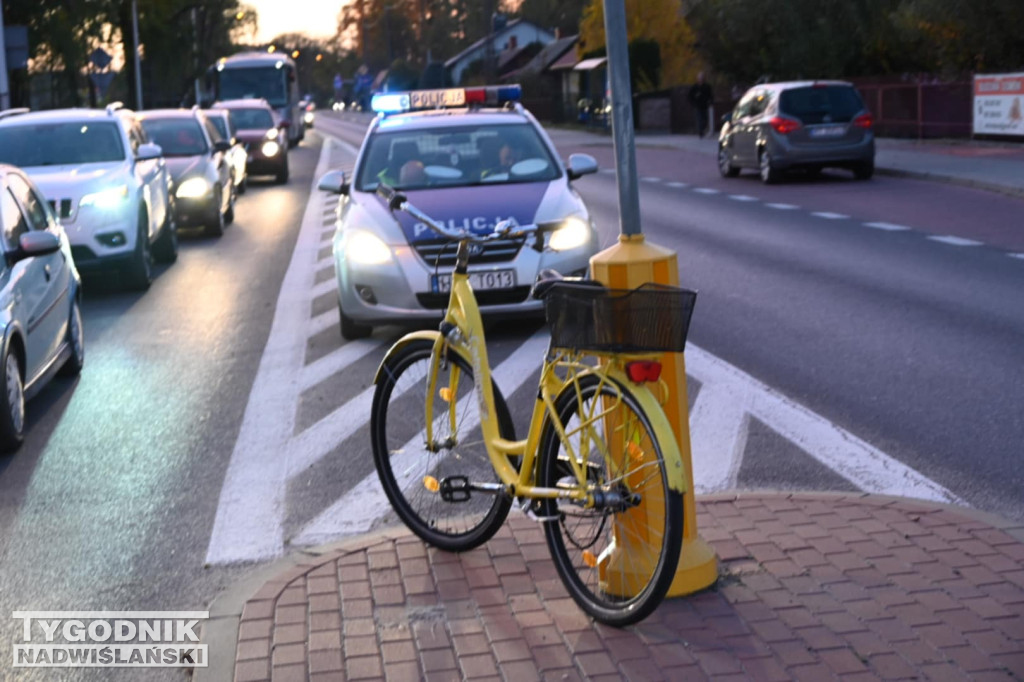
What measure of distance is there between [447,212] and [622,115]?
565 centimetres

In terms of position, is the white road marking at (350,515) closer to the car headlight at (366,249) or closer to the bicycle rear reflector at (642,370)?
the bicycle rear reflector at (642,370)

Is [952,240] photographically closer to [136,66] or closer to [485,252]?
[485,252]

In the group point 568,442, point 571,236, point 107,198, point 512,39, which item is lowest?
point 568,442

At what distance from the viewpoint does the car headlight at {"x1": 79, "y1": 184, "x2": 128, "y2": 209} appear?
47.6ft

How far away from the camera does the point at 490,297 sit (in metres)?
10.8

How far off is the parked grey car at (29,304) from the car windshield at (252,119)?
2307 cm

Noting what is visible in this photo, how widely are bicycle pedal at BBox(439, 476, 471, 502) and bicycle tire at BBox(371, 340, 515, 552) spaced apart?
0.04 m

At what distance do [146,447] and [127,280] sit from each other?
286 inches

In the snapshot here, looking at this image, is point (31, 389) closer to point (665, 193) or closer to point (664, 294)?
point (664, 294)

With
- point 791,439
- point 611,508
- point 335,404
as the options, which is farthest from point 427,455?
point 335,404

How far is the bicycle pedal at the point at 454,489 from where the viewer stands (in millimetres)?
5637

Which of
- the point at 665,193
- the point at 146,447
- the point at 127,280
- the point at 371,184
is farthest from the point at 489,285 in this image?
the point at 665,193

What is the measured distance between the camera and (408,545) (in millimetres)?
5844

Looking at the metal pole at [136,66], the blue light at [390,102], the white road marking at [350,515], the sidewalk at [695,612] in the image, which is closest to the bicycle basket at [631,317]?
the sidewalk at [695,612]
